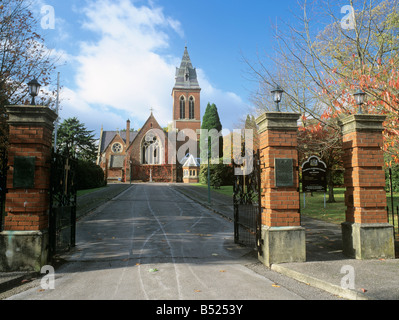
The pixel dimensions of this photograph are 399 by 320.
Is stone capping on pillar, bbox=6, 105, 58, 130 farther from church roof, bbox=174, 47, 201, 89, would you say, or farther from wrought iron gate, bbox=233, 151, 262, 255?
church roof, bbox=174, 47, 201, 89

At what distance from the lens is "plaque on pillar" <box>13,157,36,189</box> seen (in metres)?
5.30

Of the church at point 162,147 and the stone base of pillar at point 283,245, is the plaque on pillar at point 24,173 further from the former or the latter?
the church at point 162,147

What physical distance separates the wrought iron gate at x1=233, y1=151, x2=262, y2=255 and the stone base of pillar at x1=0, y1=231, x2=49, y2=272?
14.1 feet

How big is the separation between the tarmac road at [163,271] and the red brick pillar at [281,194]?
0.54 meters

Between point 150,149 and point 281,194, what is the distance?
187 ft

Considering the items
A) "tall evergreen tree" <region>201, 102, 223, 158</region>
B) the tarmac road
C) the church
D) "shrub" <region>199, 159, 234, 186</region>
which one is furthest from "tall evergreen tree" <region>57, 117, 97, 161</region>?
the tarmac road

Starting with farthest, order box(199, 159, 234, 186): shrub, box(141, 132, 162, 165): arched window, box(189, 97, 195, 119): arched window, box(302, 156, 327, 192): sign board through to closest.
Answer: box(189, 97, 195, 119): arched window → box(141, 132, 162, 165): arched window → box(199, 159, 234, 186): shrub → box(302, 156, 327, 192): sign board

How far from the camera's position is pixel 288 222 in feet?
18.6

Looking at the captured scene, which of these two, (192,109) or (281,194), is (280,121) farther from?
(192,109)

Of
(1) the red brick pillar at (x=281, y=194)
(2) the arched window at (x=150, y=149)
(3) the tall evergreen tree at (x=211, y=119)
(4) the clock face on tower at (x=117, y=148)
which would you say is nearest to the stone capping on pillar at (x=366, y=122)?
(1) the red brick pillar at (x=281, y=194)

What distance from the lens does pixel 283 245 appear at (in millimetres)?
5586

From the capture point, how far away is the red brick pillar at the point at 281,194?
5.58 meters
